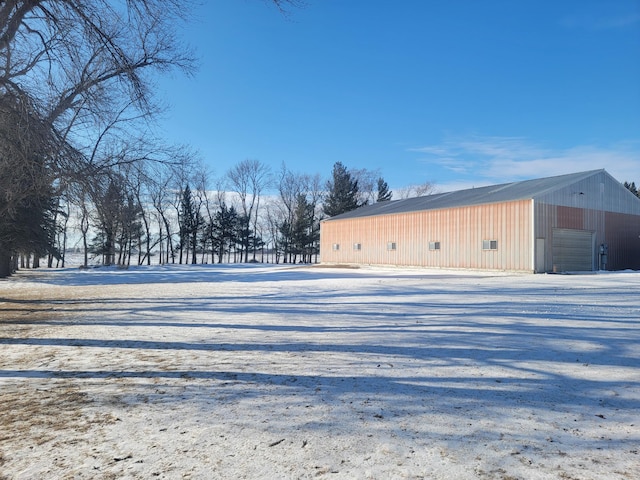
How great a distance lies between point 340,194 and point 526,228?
Answer: 34082 millimetres

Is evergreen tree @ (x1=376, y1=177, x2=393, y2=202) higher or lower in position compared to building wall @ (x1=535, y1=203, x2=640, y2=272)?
higher

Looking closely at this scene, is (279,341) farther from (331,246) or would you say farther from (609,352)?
(331,246)

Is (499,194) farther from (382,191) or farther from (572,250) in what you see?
(382,191)

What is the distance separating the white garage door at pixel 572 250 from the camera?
22.7 m

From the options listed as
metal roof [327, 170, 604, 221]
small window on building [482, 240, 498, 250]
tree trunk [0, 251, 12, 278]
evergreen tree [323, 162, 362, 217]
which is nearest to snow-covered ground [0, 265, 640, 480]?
small window on building [482, 240, 498, 250]

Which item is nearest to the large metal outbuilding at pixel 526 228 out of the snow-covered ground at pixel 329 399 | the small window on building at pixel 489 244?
the small window on building at pixel 489 244

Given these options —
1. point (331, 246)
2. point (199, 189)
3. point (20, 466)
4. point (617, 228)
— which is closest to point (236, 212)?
point (199, 189)

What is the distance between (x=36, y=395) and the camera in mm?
3912

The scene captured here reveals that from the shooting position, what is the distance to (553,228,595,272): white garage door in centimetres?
2266

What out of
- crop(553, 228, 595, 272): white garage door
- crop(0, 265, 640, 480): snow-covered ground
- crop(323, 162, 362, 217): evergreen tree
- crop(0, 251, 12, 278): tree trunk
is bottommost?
crop(0, 265, 640, 480): snow-covered ground

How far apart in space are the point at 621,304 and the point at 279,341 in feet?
26.9

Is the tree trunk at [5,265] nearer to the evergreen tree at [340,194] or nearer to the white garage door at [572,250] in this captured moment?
the white garage door at [572,250]

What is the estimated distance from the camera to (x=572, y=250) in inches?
928

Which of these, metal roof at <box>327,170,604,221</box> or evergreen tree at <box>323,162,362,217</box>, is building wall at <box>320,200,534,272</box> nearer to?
metal roof at <box>327,170,604,221</box>
